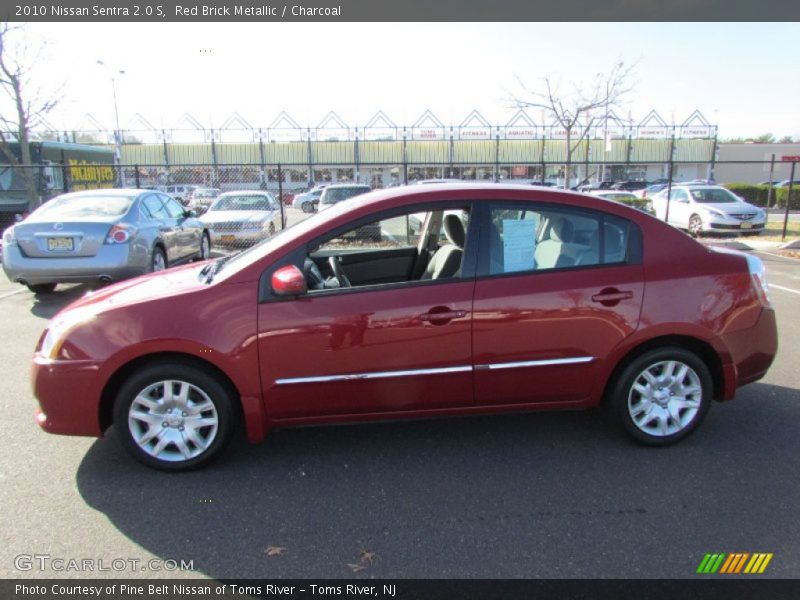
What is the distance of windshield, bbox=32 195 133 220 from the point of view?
7.79 meters

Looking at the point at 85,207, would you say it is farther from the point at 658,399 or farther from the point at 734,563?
the point at 734,563

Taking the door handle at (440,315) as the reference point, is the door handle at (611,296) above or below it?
above

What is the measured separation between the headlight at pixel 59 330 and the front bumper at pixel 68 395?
0.17 ft

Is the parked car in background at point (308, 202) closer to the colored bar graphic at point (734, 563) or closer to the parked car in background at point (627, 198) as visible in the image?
the parked car in background at point (627, 198)

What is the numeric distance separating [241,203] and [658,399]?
12.5 m

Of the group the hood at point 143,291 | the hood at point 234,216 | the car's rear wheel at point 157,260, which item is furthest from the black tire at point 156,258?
the hood at point 234,216

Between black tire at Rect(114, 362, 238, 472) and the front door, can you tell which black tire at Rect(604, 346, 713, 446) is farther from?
black tire at Rect(114, 362, 238, 472)

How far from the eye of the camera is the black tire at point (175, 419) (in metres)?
3.17

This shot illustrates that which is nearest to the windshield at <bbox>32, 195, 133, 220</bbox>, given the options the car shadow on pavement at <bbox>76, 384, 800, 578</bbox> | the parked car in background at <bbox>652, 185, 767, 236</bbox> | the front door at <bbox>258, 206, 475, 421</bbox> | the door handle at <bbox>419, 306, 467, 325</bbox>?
the car shadow on pavement at <bbox>76, 384, 800, 578</bbox>

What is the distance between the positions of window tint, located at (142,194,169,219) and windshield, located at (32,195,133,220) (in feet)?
0.93

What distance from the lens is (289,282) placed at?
3125 millimetres

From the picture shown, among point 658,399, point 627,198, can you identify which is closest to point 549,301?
point 658,399

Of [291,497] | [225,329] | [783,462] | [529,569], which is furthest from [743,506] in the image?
[225,329]

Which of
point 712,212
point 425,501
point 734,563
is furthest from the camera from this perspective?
point 712,212
